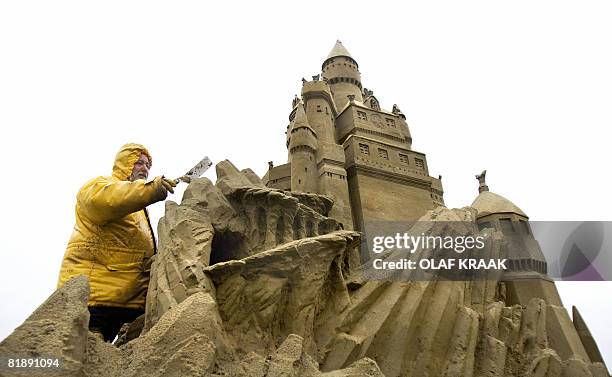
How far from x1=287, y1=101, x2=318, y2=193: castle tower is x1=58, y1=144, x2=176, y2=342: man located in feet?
37.2

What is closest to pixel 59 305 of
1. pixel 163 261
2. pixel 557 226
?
pixel 163 261

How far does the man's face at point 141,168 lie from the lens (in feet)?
28.9

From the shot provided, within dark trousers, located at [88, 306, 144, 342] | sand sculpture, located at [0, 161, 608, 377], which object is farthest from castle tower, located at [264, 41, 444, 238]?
dark trousers, located at [88, 306, 144, 342]

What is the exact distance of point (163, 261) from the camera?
25.6 ft

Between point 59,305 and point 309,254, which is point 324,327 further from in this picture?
point 59,305

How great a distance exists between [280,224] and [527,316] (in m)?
6.51

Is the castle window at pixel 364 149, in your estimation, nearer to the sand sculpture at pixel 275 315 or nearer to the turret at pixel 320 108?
the turret at pixel 320 108

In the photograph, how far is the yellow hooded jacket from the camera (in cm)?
764

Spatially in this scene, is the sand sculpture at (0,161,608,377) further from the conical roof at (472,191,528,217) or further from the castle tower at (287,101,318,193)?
the castle tower at (287,101,318,193)

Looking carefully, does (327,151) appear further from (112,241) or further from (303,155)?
(112,241)

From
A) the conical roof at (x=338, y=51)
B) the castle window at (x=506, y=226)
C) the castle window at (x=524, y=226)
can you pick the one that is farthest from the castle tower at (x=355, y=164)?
the conical roof at (x=338, y=51)

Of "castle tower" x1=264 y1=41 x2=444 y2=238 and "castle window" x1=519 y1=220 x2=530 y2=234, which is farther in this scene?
"castle tower" x1=264 y1=41 x2=444 y2=238

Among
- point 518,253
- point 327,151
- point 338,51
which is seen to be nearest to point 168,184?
point 518,253

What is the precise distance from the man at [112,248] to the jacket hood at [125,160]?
0.02 meters
